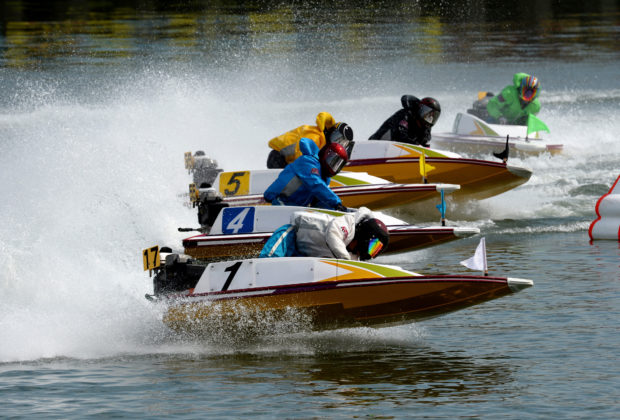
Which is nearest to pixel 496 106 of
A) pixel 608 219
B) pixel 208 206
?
pixel 608 219

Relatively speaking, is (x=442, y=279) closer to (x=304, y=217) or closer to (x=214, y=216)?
(x=304, y=217)

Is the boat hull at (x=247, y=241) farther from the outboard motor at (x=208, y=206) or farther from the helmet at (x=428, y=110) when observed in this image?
the helmet at (x=428, y=110)

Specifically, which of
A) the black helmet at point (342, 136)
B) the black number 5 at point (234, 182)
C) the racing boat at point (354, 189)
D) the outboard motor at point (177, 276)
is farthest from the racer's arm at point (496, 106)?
the outboard motor at point (177, 276)

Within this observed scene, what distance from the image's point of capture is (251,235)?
11.5 m

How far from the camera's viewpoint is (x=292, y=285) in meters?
8.17

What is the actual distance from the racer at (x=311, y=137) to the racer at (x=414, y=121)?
6.30 feet

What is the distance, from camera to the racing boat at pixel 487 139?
1894 cm

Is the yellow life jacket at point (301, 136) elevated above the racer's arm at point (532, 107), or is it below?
below

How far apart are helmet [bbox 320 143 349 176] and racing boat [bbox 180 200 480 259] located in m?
1.24

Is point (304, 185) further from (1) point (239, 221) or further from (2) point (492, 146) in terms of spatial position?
(2) point (492, 146)

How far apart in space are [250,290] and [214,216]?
374cm

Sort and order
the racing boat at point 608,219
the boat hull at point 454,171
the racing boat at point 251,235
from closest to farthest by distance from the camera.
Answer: the racing boat at point 251,235, the racing boat at point 608,219, the boat hull at point 454,171

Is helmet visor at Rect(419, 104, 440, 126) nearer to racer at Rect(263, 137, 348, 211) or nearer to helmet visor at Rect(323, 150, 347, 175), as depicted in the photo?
racer at Rect(263, 137, 348, 211)

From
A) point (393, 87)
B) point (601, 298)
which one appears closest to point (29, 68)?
point (393, 87)
